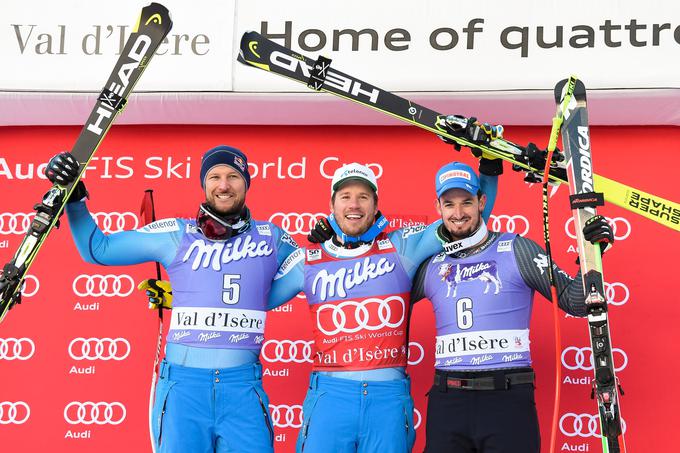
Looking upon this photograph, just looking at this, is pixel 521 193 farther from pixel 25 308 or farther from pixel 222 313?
pixel 25 308

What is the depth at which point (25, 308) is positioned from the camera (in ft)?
17.1

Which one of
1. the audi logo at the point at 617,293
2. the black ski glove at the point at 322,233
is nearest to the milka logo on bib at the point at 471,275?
the black ski glove at the point at 322,233

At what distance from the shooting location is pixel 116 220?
5270 mm

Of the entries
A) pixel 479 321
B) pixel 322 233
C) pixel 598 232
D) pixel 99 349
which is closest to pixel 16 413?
pixel 99 349

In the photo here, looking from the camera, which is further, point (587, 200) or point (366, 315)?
point (366, 315)

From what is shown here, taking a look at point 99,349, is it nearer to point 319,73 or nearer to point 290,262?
point 290,262

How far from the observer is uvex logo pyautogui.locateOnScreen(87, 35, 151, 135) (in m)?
3.88

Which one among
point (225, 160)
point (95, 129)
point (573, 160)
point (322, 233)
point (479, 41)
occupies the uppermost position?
point (479, 41)

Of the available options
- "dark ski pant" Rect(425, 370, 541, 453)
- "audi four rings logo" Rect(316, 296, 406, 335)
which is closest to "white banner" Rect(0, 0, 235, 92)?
"audi four rings logo" Rect(316, 296, 406, 335)

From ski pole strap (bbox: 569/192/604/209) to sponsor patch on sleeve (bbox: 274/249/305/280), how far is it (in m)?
1.40

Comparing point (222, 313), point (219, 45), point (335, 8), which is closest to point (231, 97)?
point (219, 45)

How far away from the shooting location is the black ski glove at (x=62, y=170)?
3678mm

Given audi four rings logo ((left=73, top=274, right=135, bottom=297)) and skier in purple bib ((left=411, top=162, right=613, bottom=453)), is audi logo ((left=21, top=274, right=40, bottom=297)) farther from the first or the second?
skier in purple bib ((left=411, top=162, right=613, bottom=453))

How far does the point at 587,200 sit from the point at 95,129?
2.35 meters
